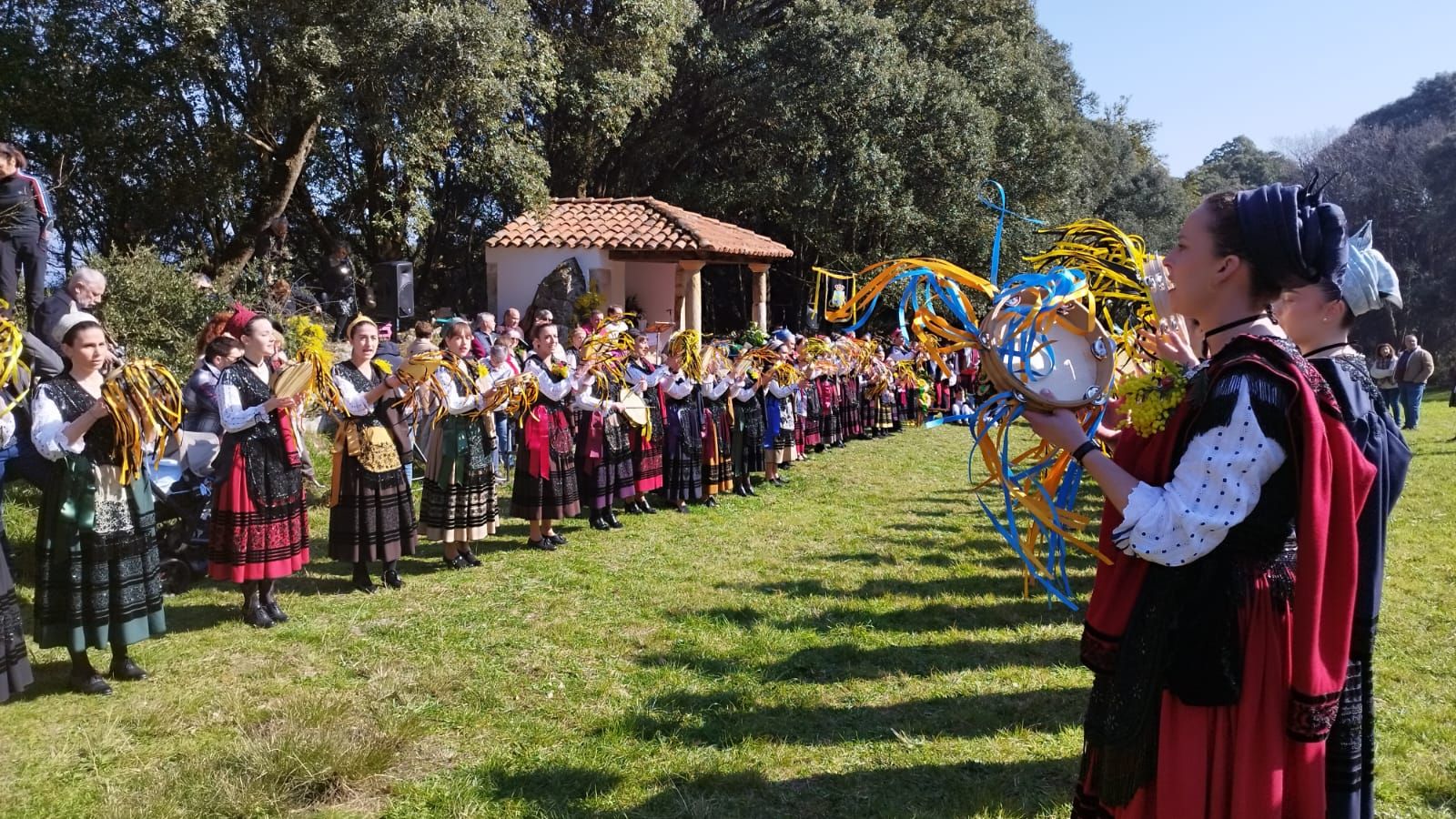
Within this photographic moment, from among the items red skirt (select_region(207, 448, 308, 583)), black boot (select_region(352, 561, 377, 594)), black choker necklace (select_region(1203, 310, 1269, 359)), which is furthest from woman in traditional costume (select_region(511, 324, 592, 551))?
black choker necklace (select_region(1203, 310, 1269, 359))

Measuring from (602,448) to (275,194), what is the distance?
385 inches

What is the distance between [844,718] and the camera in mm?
4453

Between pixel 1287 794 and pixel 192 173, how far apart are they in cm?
1684

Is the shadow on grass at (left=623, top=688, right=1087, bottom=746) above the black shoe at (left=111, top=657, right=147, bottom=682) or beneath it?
beneath

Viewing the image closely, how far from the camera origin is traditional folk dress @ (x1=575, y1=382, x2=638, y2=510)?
8.18 meters

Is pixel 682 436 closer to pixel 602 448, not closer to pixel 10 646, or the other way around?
pixel 602 448

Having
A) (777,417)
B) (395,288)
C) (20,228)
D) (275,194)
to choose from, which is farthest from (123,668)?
(275,194)

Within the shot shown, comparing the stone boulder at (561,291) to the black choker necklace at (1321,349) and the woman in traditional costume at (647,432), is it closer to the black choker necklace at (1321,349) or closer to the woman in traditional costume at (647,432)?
the woman in traditional costume at (647,432)

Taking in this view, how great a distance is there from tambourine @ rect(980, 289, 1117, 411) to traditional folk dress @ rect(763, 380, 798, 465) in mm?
8348

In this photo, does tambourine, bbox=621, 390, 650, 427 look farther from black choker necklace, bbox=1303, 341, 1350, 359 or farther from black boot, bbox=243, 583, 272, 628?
black choker necklace, bbox=1303, 341, 1350, 359

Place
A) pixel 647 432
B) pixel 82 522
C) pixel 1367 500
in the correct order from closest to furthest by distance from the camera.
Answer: pixel 1367 500 → pixel 82 522 → pixel 647 432

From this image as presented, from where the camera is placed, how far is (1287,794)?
6.31 feet

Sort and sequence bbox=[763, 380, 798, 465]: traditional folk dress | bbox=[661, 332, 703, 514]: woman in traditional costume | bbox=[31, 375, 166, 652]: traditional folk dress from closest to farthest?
bbox=[31, 375, 166, 652]: traditional folk dress
bbox=[661, 332, 703, 514]: woman in traditional costume
bbox=[763, 380, 798, 465]: traditional folk dress

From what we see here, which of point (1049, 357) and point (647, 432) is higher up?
point (1049, 357)
